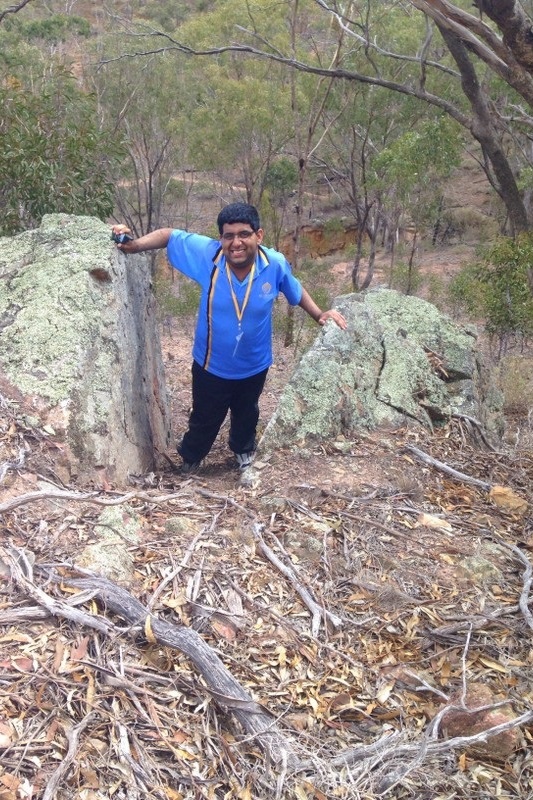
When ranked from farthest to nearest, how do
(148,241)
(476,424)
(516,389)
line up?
(516,389)
(476,424)
(148,241)

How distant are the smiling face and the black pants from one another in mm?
770

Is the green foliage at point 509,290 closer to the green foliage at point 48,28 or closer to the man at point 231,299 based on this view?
the man at point 231,299

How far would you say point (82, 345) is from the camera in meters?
3.92

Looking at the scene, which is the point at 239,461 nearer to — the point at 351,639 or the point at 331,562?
the point at 331,562

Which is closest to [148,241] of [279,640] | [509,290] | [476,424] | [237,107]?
[476,424]

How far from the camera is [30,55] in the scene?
1680 centimetres

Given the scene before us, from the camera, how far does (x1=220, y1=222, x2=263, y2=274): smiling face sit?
3793 millimetres

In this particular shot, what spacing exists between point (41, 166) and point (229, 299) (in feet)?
8.03

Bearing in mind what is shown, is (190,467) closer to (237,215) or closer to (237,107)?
(237,215)

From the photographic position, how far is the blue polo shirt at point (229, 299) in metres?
3.99

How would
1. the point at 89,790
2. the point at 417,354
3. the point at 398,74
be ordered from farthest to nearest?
the point at 398,74
the point at 417,354
the point at 89,790

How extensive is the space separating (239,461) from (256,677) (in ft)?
8.25

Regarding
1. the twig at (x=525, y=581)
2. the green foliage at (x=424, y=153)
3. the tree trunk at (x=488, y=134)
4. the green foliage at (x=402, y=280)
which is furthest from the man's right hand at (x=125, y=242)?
the green foliage at (x=402, y=280)

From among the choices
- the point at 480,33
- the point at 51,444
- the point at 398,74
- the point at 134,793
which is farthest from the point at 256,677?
the point at 398,74
